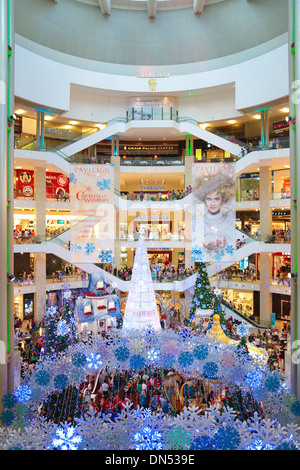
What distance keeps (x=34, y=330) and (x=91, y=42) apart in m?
14.7

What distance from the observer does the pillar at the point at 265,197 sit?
62.0 feet

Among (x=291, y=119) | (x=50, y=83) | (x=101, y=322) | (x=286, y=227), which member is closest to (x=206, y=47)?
(x=50, y=83)

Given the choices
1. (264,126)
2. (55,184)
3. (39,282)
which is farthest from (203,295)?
(55,184)

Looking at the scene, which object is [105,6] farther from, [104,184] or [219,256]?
[219,256]

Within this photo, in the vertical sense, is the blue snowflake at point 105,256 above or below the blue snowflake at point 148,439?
above

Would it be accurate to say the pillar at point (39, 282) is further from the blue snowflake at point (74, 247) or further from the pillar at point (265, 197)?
the pillar at point (265, 197)

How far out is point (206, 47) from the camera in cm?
2044

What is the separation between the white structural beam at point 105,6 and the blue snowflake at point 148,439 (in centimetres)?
1963

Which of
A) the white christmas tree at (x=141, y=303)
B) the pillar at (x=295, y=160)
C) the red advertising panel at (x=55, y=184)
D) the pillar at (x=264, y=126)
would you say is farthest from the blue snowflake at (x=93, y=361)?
the red advertising panel at (x=55, y=184)

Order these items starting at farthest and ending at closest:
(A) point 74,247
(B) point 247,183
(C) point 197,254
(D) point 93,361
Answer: (B) point 247,183 < (A) point 74,247 < (C) point 197,254 < (D) point 93,361

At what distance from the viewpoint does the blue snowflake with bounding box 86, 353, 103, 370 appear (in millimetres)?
8023

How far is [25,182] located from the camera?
20.2 meters

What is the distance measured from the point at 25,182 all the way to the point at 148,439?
684 inches

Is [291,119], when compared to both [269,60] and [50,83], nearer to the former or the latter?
[269,60]
